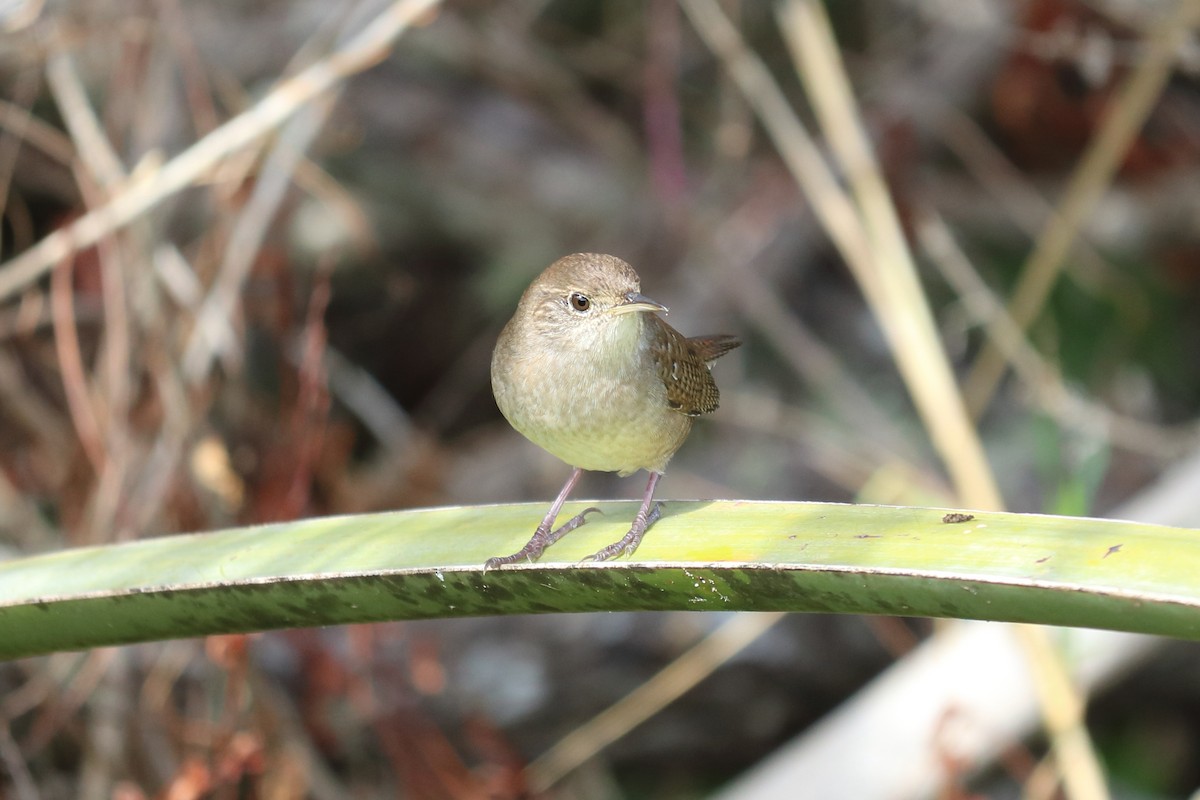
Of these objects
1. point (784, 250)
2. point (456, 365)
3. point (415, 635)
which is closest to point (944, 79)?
point (784, 250)

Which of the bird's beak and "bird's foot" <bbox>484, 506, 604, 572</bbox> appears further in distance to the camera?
the bird's beak

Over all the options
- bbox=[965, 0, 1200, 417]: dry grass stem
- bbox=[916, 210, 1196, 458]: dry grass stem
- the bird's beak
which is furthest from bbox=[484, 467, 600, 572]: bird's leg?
bbox=[965, 0, 1200, 417]: dry grass stem

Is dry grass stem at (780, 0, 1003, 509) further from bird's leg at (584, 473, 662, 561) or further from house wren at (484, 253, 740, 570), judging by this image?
bird's leg at (584, 473, 662, 561)

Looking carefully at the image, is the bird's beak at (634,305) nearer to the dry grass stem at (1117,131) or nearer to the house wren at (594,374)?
the house wren at (594,374)

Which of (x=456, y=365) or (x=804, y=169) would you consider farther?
(x=456, y=365)

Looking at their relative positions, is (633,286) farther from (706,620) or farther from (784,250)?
(784,250)

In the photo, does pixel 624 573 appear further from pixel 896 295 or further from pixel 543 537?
pixel 896 295
